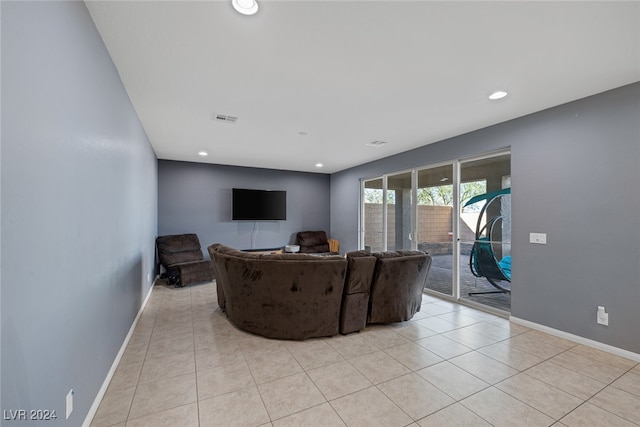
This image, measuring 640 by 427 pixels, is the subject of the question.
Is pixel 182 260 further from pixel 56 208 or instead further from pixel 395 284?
pixel 56 208

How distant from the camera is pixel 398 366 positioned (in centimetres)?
231

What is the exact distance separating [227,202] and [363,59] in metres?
5.06

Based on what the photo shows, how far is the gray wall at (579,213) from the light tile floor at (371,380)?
1.29 feet

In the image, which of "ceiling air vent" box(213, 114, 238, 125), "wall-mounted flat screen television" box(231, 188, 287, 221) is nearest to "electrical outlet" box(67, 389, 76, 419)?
"ceiling air vent" box(213, 114, 238, 125)

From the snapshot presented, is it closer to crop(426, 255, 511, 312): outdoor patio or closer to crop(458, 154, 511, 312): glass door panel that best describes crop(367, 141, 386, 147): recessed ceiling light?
crop(458, 154, 511, 312): glass door panel

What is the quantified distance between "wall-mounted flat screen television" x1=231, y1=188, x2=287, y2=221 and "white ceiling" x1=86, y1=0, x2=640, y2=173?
9.16ft

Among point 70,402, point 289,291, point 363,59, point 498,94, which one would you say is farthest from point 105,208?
point 498,94

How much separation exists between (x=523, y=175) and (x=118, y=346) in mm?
→ 4650

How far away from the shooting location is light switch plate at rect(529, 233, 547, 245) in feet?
10.1

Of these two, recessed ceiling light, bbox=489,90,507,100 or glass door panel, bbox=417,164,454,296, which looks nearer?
recessed ceiling light, bbox=489,90,507,100

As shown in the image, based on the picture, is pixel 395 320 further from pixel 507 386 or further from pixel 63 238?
pixel 63 238

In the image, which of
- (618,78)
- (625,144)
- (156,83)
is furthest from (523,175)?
(156,83)

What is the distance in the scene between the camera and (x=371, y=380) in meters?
2.11

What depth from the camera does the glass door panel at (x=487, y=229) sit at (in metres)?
3.66
